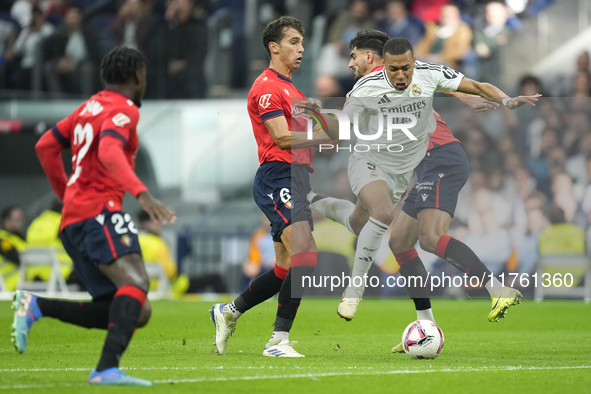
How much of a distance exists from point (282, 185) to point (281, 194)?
8cm

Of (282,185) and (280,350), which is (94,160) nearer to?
(282,185)

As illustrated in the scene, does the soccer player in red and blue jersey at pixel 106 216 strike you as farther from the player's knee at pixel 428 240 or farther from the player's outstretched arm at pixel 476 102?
the player's outstretched arm at pixel 476 102

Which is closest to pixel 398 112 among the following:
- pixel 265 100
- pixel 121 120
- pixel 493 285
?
pixel 265 100

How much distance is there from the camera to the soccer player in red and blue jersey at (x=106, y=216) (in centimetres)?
429

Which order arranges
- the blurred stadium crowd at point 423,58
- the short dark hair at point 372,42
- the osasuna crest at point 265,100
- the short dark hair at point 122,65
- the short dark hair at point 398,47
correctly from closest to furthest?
the short dark hair at point 122,65
the osasuna crest at point 265,100
the short dark hair at point 398,47
the short dark hair at point 372,42
the blurred stadium crowd at point 423,58

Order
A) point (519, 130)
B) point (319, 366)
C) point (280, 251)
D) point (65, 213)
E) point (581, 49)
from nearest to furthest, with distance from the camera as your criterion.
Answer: point (65, 213) < point (319, 366) < point (280, 251) < point (519, 130) < point (581, 49)

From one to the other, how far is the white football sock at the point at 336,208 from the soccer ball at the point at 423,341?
1.23 meters

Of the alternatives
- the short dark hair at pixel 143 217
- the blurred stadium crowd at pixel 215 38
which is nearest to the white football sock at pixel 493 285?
the blurred stadium crowd at pixel 215 38

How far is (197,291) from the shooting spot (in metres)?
13.7

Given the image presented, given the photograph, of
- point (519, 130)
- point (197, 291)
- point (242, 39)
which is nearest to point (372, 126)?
point (519, 130)

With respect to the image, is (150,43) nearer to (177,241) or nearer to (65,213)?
(177,241)

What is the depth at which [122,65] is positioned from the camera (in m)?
4.70

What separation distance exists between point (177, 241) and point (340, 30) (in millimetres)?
4621

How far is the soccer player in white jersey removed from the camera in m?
6.32
